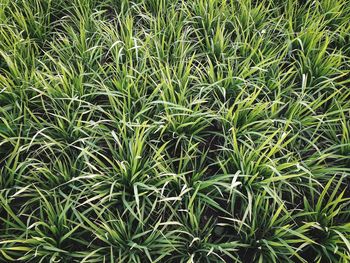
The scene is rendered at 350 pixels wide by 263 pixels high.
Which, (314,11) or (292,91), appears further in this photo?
(314,11)

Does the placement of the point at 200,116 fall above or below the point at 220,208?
above

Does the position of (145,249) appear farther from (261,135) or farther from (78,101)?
(78,101)

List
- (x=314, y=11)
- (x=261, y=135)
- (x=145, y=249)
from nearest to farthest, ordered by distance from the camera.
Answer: (x=145, y=249), (x=261, y=135), (x=314, y=11)

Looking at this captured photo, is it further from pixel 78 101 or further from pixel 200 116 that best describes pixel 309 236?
pixel 78 101

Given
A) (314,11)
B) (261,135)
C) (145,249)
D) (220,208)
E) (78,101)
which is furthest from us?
(314,11)

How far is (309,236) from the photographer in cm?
168

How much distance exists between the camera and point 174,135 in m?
1.93

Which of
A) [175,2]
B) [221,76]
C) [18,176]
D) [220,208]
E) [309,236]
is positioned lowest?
[309,236]

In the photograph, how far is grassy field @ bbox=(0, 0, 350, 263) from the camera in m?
1.63

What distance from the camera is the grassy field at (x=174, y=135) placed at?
1631 millimetres

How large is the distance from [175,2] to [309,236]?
159 cm

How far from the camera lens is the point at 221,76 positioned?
2.03 meters

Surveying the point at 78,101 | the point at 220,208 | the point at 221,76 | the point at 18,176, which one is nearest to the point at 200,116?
the point at 221,76

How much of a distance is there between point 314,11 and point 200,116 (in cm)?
109
